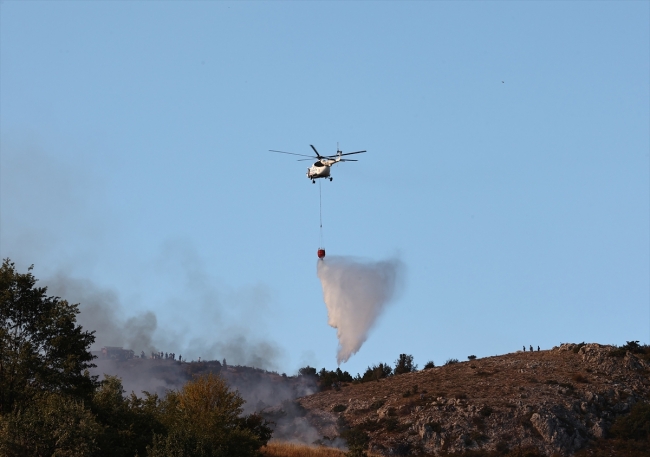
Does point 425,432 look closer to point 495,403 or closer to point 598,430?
point 495,403

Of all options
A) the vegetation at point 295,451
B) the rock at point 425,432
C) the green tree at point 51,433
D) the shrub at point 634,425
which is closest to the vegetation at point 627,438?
the shrub at point 634,425

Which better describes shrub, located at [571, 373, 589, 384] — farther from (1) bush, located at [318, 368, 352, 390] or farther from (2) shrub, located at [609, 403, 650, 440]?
(1) bush, located at [318, 368, 352, 390]

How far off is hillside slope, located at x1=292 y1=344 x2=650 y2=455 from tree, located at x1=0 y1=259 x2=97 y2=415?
39300 mm

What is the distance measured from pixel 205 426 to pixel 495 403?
45.5 metres

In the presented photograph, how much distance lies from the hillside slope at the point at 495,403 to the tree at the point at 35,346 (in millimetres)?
39300

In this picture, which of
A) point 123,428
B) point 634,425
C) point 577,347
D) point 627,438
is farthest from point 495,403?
point 123,428

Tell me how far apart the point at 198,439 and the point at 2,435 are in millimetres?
12697

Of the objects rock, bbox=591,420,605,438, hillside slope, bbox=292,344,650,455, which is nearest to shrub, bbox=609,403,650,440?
rock, bbox=591,420,605,438

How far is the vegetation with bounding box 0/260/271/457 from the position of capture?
58531 millimetres

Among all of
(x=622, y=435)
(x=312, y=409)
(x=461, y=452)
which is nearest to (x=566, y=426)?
(x=622, y=435)

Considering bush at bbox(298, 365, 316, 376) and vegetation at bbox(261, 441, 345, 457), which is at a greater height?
bush at bbox(298, 365, 316, 376)

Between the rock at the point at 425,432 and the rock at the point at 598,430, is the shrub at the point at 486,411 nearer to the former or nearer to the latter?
the rock at the point at 425,432

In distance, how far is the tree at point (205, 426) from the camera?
61531 millimetres

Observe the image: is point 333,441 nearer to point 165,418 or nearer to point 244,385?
point 165,418
